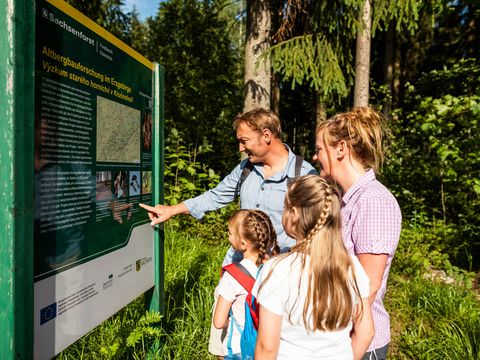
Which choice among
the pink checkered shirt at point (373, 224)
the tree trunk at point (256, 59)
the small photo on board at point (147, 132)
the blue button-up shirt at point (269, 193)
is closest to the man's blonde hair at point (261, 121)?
the blue button-up shirt at point (269, 193)

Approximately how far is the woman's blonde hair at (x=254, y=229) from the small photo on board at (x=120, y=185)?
25.8 inches

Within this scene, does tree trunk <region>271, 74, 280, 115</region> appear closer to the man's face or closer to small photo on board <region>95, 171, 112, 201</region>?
the man's face

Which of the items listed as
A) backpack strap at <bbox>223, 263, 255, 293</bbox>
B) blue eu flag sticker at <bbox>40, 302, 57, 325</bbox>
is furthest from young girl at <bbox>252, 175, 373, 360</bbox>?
blue eu flag sticker at <bbox>40, 302, 57, 325</bbox>

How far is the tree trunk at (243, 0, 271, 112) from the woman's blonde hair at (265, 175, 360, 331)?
4.34 meters

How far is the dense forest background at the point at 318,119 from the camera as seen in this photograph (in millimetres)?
3525

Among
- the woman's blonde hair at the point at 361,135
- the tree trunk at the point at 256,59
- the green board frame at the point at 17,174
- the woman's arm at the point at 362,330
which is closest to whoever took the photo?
the green board frame at the point at 17,174

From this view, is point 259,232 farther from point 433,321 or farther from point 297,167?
point 433,321

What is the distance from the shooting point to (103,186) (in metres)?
2.12

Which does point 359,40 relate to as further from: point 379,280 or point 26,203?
point 26,203

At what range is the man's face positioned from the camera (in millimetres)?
2844

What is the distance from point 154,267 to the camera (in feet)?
9.57

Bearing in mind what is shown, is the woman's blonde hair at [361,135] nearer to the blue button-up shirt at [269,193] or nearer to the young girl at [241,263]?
the young girl at [241,263]

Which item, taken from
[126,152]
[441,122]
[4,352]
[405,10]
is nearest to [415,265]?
[441,122]

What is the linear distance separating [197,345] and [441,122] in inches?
187
